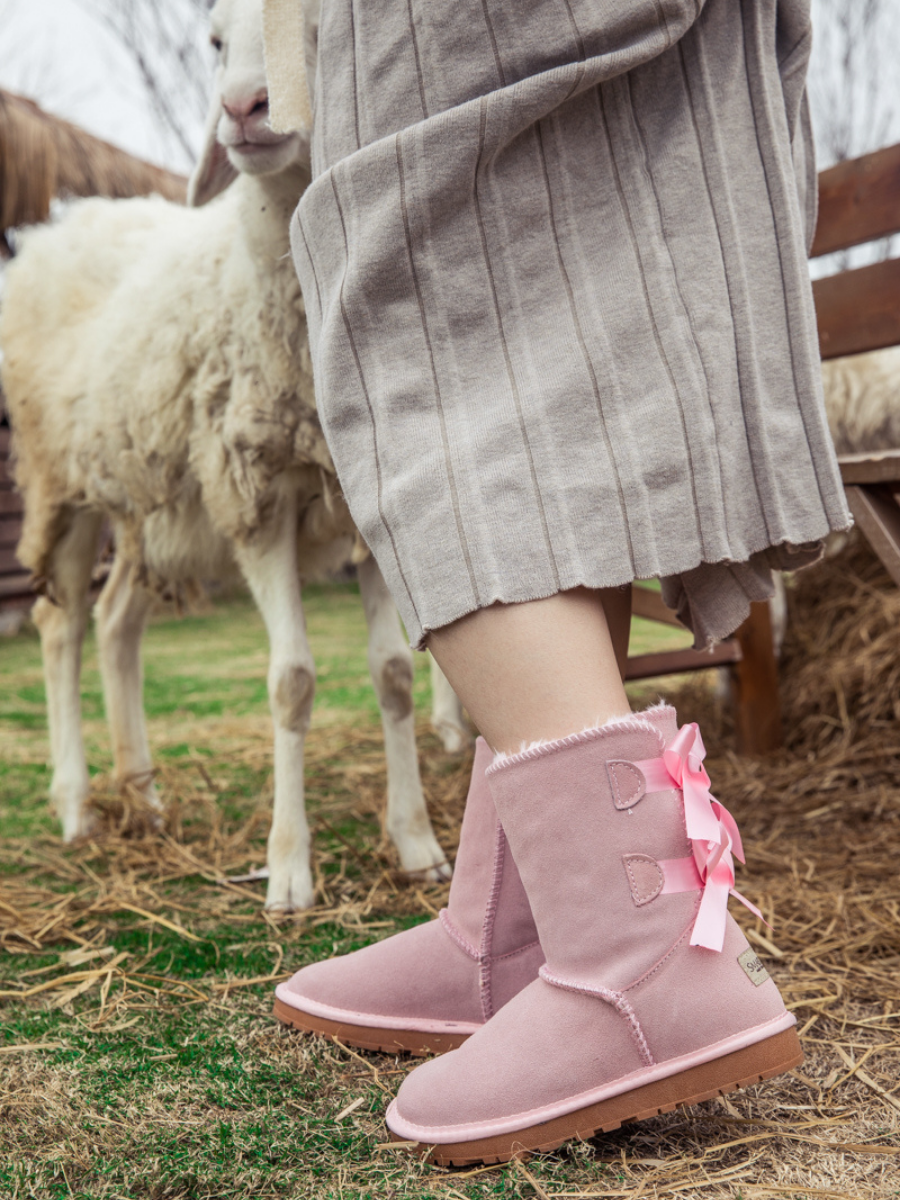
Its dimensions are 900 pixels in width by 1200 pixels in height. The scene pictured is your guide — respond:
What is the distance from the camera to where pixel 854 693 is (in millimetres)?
2531

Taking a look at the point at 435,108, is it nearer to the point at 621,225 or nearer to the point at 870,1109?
the point at 621,225

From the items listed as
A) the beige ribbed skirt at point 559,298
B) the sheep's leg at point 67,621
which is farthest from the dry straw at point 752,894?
the beige ribbed skirt at point 559,298

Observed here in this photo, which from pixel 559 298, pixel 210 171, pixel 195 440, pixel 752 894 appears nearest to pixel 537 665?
pixel 559 298

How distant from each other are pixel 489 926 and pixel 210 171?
1.63m

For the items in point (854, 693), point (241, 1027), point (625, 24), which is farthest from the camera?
point (854, 693)

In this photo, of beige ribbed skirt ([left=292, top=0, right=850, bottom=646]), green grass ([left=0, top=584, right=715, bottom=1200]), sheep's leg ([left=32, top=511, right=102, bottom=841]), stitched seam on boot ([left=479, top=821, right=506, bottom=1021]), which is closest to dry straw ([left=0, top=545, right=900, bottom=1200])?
green grass ([left=0, top=584, right=715, bottom=1200])

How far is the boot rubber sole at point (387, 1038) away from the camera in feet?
3.45

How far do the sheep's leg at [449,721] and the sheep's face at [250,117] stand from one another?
1791mm

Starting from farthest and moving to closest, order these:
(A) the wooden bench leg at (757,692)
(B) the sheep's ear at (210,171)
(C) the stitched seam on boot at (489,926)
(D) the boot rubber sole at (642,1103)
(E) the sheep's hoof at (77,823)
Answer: (A) the wooden bench leg at (757,692) → (E) the sheep's hoof at (77,823) → (B) the sheep's ear at (210,171) → (C) the stitched seam on boot at (489,926) → (D) the boot rubber sole at (642,1103)

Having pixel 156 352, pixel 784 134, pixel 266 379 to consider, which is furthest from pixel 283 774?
pixel 784 134

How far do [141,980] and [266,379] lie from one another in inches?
39.8

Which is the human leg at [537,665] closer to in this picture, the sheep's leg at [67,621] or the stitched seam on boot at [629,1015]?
the stitched seam on boot at [629,1015]

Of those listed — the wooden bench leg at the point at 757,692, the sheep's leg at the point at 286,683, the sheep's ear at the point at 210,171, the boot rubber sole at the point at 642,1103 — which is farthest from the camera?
the wooden bench leg at the point at 757,692

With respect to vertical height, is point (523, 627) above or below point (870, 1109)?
above
